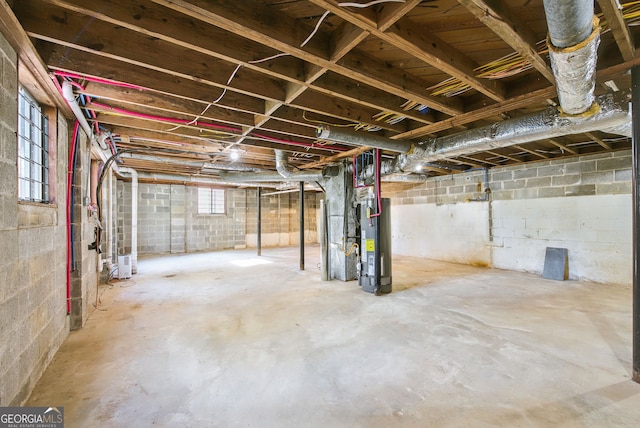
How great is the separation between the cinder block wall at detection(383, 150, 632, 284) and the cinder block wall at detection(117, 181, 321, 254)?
4357mm

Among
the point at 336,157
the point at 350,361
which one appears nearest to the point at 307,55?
the point at 350,361

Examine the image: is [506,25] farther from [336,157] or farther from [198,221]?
[198,221]

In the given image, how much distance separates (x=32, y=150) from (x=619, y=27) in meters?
3.77

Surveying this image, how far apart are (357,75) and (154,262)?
645 centimetres

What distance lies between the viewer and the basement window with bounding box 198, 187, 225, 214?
8.25 meters

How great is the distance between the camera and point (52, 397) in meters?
1.65

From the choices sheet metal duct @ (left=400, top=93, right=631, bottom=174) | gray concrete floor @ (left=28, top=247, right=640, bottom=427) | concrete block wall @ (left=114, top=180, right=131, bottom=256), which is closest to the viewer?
gray concrete floor @ (left=28, top=247, right=640, bottom=427)

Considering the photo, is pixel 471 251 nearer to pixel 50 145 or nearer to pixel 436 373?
pixel 436 373

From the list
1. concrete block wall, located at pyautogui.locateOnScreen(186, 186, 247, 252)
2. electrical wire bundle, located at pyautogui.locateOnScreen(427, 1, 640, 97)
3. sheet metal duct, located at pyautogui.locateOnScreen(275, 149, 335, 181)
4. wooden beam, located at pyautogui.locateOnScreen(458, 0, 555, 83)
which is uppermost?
electrical wire bundle, located at pyautogui.locateOnScreen(427, 1, 640, 97)

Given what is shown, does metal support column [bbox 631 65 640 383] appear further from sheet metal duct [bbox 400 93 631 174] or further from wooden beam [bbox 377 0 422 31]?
wooden beam [bbox 377 0 422 31]

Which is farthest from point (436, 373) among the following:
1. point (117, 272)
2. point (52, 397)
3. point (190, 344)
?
point (117, 272)

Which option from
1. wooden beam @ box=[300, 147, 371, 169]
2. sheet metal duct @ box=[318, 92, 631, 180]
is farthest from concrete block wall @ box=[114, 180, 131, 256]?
sheet metal duct @ box=[318, 92, 631, 180]

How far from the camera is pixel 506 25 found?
Answer: 1359 millimetres

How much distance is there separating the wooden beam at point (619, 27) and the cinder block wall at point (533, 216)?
360 centimetres
